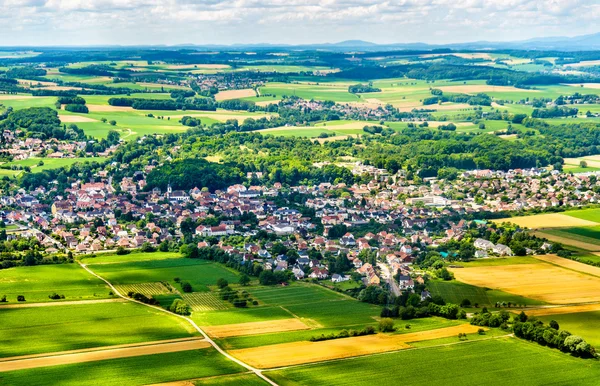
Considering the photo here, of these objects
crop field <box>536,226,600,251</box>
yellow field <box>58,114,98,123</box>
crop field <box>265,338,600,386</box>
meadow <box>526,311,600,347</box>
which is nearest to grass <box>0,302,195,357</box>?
crop field <box>265,338,600,386</box>

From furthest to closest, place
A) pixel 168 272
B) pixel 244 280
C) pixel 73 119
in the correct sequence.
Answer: pixel 73 119 → pixel 168 272 → pixel 244 280

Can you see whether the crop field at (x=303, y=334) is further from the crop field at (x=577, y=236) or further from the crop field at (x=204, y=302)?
the crop field at (x=577, y=236)

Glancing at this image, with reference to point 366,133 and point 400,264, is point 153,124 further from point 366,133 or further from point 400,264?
point 400,264

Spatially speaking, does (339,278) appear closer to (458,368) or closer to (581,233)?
(458,368)

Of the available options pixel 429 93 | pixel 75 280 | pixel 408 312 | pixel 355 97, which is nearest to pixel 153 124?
pixel 355 97

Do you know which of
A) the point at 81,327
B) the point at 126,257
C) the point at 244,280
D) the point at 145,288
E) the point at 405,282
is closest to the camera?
the point at 81,327

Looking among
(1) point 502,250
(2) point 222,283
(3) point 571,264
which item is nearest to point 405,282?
(2) point 222,283
